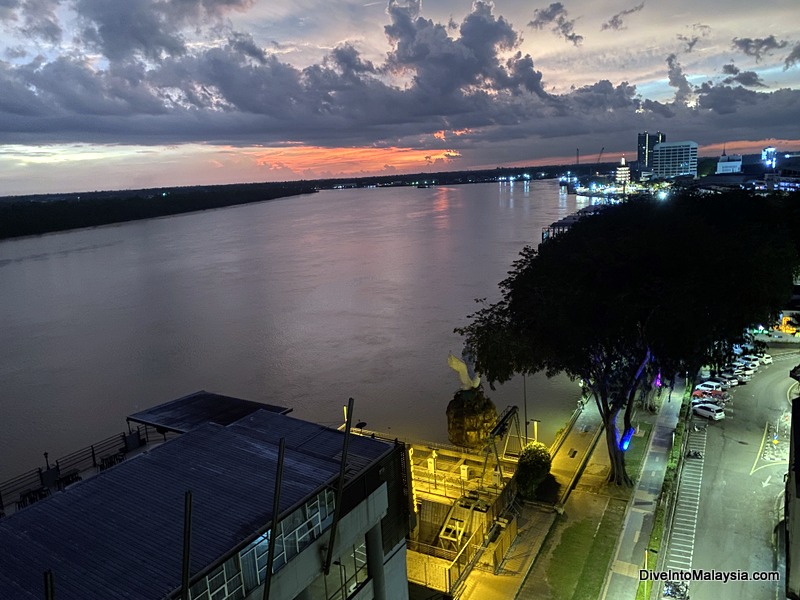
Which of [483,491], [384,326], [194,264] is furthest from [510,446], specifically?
[194,264]

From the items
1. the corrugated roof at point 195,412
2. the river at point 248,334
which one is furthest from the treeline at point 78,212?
the corrugated roof at point 195,412

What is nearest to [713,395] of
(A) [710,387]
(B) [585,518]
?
(A) [710,387]

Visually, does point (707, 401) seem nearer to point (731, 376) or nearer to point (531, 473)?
point (731, 376)

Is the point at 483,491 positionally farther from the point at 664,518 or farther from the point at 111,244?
the point at 111,244

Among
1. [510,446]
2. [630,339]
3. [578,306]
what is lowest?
[510,446]

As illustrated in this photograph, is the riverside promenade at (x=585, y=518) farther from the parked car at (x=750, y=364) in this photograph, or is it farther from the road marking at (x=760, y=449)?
the parked car at (x=750, y=364)

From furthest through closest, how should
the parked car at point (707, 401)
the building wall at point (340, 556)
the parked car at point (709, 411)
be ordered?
the parked car at point (707, 401) < the parked car at point (709, 411) < the building wall at point (340, 556)

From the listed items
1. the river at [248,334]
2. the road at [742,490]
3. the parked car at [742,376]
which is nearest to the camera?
the road at [742,490]
